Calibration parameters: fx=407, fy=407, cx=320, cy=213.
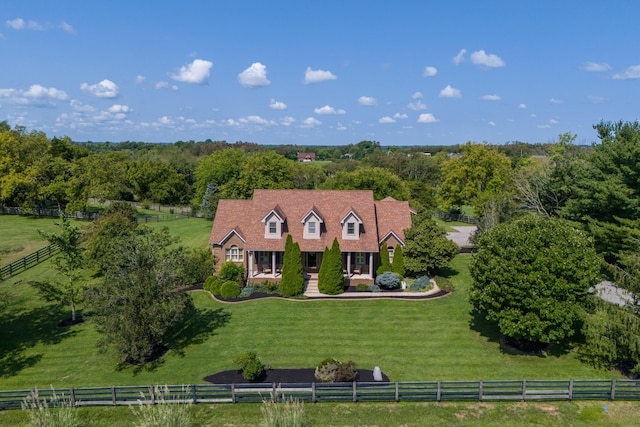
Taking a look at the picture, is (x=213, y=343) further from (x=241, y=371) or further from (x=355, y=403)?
(x=355, y=403)

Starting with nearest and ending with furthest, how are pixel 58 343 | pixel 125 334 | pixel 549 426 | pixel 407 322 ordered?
pixel 549 426 → pixel 125 334 → pixel 58 343 → pixel 407 322

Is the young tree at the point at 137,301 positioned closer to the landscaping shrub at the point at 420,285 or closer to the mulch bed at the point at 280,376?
the mulch bed at the point at 280,376

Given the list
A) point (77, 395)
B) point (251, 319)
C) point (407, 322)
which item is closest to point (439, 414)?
point (407, 322)

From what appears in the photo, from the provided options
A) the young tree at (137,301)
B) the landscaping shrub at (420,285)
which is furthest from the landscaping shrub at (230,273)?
the landscaping shrub at (420,285)

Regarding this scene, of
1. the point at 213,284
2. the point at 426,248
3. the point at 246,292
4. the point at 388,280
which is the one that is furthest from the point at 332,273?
the point at 213,284

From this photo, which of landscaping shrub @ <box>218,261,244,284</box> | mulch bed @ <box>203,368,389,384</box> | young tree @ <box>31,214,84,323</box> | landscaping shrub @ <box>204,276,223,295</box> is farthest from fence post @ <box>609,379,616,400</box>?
young tree @ <box>31,214,84,323</box>

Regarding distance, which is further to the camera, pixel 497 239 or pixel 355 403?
pixel 497 239

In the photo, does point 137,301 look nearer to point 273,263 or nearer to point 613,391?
point 273,263

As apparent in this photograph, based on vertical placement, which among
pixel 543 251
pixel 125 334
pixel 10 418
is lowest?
pixel 10 418
